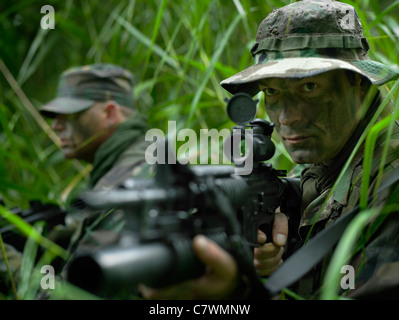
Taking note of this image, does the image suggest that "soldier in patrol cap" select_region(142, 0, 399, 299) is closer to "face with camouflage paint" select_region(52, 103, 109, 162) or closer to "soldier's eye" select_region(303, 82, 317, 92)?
"soldier's eye" select_region(303, 82, 317, 92)

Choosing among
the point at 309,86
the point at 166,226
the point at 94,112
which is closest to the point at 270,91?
the point at 309,86

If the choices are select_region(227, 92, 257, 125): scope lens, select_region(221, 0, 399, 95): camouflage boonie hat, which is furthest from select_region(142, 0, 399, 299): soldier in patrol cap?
select_region(227, 92, 257, 125): scope lens

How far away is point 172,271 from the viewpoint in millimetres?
984

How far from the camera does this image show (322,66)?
1557mm

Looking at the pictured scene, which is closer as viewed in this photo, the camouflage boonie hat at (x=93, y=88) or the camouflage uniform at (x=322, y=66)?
the camouflage uniform at (x=322, y=66)

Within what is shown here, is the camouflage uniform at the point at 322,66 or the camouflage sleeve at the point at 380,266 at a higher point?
the camouflage uniform at the point at 322,66

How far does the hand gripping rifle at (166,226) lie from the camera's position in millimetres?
923

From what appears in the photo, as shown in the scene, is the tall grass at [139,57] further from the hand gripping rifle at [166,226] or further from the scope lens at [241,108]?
the hand gripping rifle at [166,226]

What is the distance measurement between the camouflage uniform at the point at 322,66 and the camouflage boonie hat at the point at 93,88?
6.85 ft

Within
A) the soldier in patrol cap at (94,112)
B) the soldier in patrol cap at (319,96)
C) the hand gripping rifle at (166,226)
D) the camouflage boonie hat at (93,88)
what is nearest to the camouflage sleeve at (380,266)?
the soldier in patrol cap at (319,96)

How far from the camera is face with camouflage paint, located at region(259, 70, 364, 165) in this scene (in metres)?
1.63

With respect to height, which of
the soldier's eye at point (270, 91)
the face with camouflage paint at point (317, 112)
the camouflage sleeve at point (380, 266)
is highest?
the soldier's eye at point (270, 91)

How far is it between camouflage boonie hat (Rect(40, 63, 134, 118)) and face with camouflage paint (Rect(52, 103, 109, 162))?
Answer: 0.07 meters
